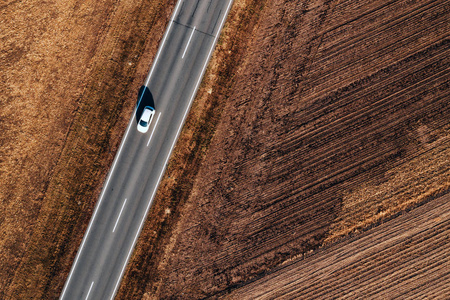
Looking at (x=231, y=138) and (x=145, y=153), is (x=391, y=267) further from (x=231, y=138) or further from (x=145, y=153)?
(x=145, y=153)

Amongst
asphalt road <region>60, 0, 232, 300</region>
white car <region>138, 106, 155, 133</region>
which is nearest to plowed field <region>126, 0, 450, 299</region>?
asphalt road <region>60, 0, 232, 300</region>

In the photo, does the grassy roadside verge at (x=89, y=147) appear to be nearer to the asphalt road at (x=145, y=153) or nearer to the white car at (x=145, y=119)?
the asphalt road at (x=145, y=153)

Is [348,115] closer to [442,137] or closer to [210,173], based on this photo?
[442,137]

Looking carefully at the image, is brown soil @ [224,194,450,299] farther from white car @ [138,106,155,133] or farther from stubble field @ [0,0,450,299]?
white car @ [138,106,155,133]

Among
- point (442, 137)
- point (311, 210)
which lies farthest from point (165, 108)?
point (442, 137)

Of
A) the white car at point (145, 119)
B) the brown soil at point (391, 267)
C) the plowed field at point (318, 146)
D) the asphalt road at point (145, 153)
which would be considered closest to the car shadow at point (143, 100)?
the asphalt road at point (145, 153)
